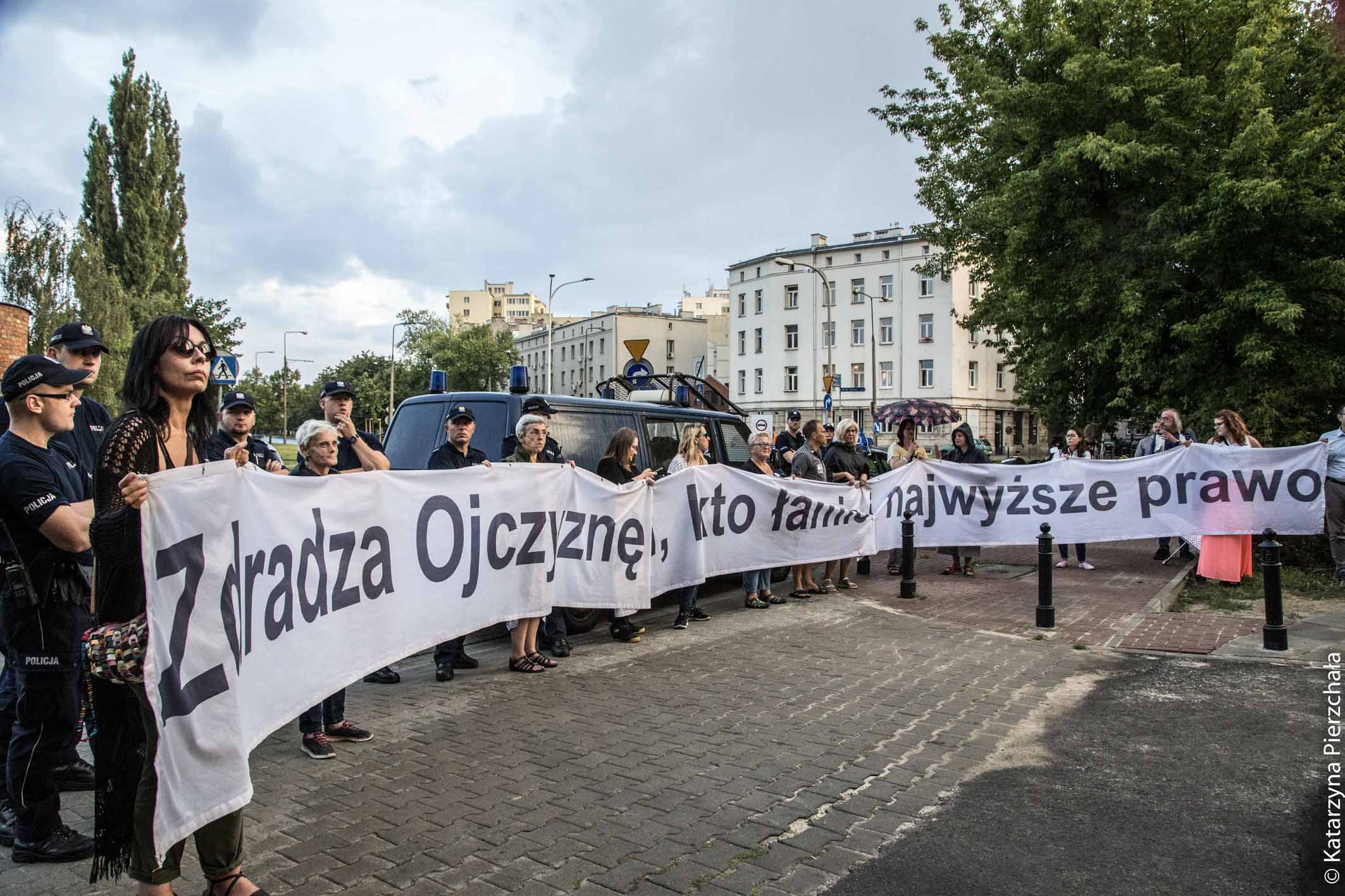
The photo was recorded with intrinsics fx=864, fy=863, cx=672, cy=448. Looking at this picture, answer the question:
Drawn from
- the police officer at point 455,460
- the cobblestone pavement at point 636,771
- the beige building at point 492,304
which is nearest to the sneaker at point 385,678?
the cobblestone pavement at point 636,771

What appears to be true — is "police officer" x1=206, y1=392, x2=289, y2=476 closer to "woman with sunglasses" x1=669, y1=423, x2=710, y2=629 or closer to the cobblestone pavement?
the cobblestone pavement

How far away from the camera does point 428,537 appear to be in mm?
5434

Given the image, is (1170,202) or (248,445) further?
(1170,202)

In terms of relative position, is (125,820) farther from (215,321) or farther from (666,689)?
(215,321)

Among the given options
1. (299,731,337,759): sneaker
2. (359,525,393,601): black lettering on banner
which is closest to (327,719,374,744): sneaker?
(299,731,337,759): sneaker

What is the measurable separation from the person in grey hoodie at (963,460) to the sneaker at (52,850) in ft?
31.8

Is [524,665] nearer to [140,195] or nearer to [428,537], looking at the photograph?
[428,537]

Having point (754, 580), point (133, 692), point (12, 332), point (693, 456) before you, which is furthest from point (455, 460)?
point (12, 332)

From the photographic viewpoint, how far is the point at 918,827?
3754 millimetres

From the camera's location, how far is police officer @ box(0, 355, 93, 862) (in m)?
3.47

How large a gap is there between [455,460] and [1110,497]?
25.6ft

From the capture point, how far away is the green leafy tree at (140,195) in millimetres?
45688

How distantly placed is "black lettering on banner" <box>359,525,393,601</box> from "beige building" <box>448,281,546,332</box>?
511 feet

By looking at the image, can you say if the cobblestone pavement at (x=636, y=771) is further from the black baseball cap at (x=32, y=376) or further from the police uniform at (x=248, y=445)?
the black baseball cap at (x=32, y=376)
